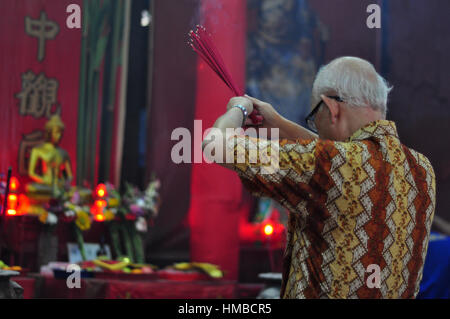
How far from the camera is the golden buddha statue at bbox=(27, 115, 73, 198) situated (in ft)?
15.6

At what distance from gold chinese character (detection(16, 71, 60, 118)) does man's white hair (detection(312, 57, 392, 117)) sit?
148 inches

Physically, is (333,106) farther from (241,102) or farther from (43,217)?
(43,217)

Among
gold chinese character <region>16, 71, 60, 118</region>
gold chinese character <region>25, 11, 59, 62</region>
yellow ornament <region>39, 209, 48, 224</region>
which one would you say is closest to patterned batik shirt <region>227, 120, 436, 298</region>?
yellow ornament <region>39, 209, 48, 224</region>

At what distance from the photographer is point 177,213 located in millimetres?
5559

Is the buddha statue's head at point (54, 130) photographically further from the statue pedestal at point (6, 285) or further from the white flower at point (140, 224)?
the statue pedestal at point (6, 285)

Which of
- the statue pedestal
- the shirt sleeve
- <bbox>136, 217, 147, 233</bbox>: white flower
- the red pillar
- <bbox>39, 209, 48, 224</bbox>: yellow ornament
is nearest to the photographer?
the shirt sleeve

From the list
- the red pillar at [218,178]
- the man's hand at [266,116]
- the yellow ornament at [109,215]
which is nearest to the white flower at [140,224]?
the yellow ornament at [109,215]

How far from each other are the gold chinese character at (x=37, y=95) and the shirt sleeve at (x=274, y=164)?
3.82 metres

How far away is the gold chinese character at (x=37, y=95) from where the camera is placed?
4855 millimetres

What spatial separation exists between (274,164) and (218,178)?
12.2 ft

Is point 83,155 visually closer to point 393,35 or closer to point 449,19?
point 393,35

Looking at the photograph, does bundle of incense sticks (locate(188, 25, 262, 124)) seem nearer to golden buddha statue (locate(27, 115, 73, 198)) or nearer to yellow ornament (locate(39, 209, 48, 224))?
yellow ornament (locate(39, 209, 48, 224))
